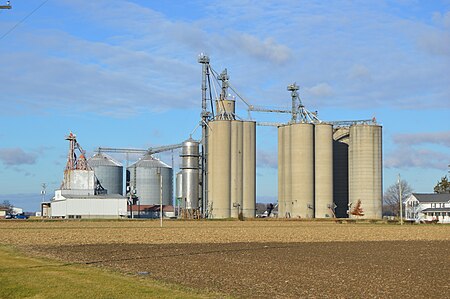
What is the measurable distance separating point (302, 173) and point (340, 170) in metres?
13.0

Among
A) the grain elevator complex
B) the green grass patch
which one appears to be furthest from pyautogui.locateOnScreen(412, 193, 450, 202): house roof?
the green grass patch

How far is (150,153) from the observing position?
616 ft

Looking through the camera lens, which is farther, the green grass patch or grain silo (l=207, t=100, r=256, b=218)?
grain silo (l=207, t=100, r=256, b=218)

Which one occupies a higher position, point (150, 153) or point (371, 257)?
point (150, 153)

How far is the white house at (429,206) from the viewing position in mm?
173875

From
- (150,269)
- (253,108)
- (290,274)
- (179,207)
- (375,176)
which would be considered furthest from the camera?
(253,108)

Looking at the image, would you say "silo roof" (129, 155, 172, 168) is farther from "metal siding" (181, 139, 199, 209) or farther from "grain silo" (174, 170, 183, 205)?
"metal siding" (181, 139, 199, 209)

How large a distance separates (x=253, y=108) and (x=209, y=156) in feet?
82.2

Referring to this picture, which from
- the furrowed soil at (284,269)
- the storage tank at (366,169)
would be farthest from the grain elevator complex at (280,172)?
the furrowed soil at (284,269)

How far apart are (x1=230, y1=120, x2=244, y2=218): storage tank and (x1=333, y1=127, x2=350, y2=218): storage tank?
21.3 metres

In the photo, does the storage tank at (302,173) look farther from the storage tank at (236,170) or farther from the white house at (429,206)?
the white house at (429,206)

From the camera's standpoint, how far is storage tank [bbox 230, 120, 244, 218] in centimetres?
13800

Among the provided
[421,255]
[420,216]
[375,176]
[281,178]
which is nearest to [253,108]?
[281,178]

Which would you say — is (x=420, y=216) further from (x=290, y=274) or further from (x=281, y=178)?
(x=290, y=274)
